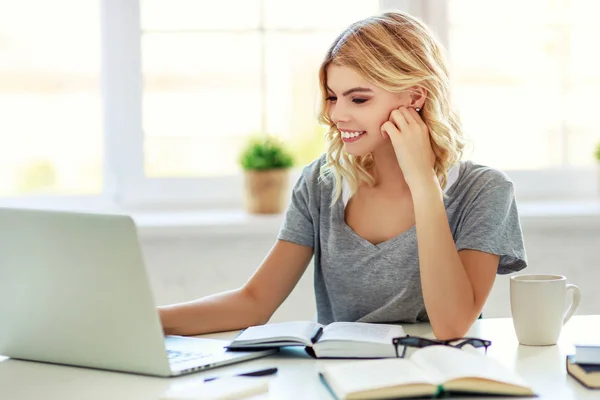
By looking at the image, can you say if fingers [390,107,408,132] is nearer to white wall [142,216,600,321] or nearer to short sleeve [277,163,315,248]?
short sleeve [277,163,315,248]

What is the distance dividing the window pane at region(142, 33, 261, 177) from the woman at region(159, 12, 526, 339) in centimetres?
97

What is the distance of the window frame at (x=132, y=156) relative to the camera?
110 inches

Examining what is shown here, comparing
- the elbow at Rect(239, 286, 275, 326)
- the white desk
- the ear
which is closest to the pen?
the white desk

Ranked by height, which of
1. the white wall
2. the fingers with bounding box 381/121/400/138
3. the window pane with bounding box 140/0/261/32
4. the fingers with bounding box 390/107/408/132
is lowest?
the white wall

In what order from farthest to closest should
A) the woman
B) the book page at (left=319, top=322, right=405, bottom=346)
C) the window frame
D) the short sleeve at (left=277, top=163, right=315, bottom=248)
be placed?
the window frame, the short sleeve at (left=277, top=163, right=315, bottom=248), the woman, the book page at (left=319, top=322, right=405, bottom=346)

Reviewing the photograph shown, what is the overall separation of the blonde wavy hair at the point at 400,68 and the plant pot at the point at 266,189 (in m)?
0.78

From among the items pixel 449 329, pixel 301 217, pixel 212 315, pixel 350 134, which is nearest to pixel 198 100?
pixel 301 217

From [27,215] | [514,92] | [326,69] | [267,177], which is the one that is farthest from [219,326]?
[514,92]

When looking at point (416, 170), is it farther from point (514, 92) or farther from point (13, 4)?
point (13, 4)

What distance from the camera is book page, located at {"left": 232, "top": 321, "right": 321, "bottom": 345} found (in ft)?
4.40

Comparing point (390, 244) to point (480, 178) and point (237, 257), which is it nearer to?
point (480, 178)

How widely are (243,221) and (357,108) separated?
93cm

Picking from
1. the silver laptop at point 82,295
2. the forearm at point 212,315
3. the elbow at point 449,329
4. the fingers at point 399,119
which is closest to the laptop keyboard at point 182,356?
the silver laptop at point 82,295

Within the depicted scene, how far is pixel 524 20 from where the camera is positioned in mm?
2873
